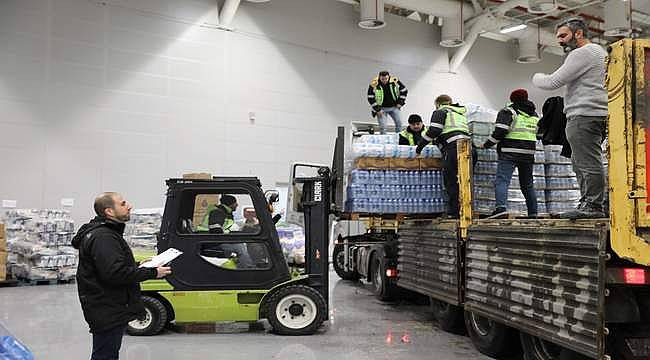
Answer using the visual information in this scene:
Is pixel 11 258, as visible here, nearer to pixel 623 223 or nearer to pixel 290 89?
pixel 290 89

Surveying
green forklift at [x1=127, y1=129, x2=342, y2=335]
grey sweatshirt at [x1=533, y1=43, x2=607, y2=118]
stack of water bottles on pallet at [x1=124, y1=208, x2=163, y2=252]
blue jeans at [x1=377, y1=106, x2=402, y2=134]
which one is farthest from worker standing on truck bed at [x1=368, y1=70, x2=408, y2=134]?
grey sweatshirt at [x1=533, y1=43, x2=607, y2=118]

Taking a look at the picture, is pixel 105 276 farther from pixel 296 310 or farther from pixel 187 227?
pixel 296 310

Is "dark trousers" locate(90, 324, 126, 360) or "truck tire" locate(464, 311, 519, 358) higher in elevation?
"dark trousers" locate(90, 324, 126, 360)

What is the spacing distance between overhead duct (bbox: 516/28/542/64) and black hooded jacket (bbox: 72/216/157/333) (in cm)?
1807

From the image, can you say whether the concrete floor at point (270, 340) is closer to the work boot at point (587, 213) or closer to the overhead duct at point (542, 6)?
the work boot at point (587, 213)

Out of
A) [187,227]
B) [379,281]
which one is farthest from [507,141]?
[379,281]

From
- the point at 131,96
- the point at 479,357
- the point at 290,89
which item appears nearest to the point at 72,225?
the point at 131,96

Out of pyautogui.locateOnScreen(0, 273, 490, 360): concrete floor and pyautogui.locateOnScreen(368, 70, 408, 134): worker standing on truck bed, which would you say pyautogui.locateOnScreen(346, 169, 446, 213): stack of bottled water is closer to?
pyautogui.locateOnScreen(0, 273, 490, 360): concrete floor

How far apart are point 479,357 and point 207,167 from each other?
987 cm

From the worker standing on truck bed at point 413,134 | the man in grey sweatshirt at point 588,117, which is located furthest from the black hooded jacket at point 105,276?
the worker standing on truck bed at point 413,134

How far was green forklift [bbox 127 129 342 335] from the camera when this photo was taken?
7453mm

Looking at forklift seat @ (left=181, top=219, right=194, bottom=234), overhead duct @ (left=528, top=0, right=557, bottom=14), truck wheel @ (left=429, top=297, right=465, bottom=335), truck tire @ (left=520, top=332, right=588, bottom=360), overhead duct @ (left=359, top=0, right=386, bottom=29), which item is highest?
overhead duct @ (left=359, top=0, right=386, bottom=29)

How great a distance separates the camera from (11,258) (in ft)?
42.3

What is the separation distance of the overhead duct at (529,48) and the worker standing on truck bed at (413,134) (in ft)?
40.6
